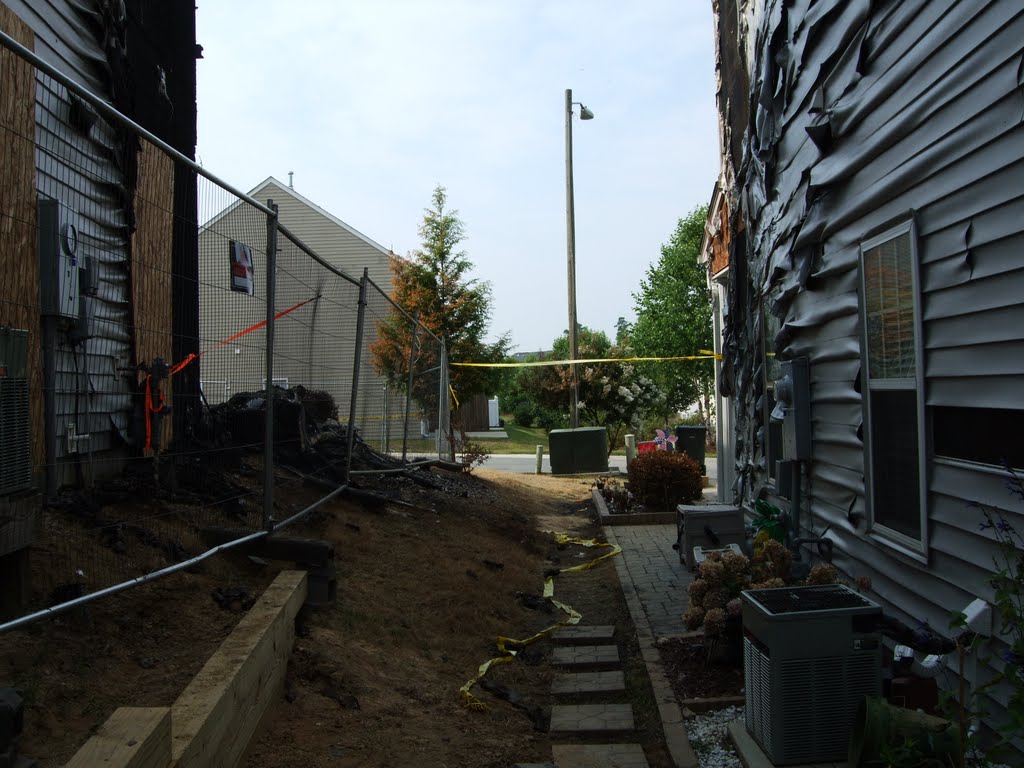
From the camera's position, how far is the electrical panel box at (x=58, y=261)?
4.02m

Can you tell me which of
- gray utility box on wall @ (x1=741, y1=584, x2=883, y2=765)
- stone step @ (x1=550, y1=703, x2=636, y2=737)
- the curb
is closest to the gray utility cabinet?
the curb

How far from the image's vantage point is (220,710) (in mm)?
3275

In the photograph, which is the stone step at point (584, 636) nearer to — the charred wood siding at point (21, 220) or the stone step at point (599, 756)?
the stone step at point (599, 756)

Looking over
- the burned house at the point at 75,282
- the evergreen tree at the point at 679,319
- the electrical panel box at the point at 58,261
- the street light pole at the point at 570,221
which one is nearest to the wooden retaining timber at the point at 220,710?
the burned house at the point at 75,282

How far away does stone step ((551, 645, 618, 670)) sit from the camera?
593 cm

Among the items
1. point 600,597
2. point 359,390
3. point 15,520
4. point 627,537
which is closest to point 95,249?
point 15,520

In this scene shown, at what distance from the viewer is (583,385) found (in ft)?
77.9

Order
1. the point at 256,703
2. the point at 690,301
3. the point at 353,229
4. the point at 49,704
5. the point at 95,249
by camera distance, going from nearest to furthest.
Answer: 1. the point at 49,704
2. the point at 256,703
3. the point at 95,249
4. the point at 353,229
5. the point at 690,301

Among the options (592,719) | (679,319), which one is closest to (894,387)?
(592,719)

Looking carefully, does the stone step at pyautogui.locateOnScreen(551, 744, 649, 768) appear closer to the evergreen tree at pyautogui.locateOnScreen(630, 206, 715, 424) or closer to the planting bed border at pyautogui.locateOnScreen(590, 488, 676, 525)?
the planting bed border at pyautogui.locateOnScreen(590, 488, 676, 525)

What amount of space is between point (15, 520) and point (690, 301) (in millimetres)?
36042

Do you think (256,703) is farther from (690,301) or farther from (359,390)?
(690,301)

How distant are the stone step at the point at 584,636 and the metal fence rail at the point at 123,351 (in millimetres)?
2185

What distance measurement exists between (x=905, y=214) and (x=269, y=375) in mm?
3559
